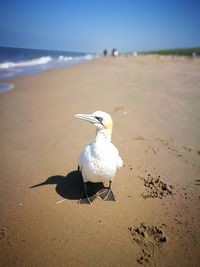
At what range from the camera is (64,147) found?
4.27 m

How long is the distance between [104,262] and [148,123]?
12.6 feet

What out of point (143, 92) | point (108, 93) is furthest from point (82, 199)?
point (143, 92)

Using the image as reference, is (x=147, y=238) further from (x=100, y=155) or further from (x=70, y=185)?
(x=70, y=185)

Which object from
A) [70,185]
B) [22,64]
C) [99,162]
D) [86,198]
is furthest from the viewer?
[22,64]

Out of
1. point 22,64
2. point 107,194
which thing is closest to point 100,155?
point 107,194

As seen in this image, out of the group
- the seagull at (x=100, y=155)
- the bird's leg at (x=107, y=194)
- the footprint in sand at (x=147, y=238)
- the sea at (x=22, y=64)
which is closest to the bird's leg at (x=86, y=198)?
the seagull at (x=100, y=155)

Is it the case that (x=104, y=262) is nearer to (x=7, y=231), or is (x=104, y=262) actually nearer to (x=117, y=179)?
(x=7, y=231)

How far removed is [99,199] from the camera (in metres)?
2.98

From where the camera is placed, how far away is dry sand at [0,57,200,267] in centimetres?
223

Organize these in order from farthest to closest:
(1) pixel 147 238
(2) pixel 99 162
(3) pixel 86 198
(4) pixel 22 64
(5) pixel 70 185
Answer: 1. (4) pixel 22 64
2. (5) pixel 70 185
3. (3) pixel 86 198
4. (2) pixel 99 162
5. (1) pixel 147 238

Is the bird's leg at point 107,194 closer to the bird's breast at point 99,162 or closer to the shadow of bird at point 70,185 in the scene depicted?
the shadow of bird at point 70,185

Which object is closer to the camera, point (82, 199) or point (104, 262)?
point (104, 262)

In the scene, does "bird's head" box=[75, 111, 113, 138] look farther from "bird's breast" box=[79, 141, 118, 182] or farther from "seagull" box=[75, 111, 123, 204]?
"bird's breast" box=[79, 141, 118, 182]

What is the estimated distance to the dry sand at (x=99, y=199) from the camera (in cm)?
223
